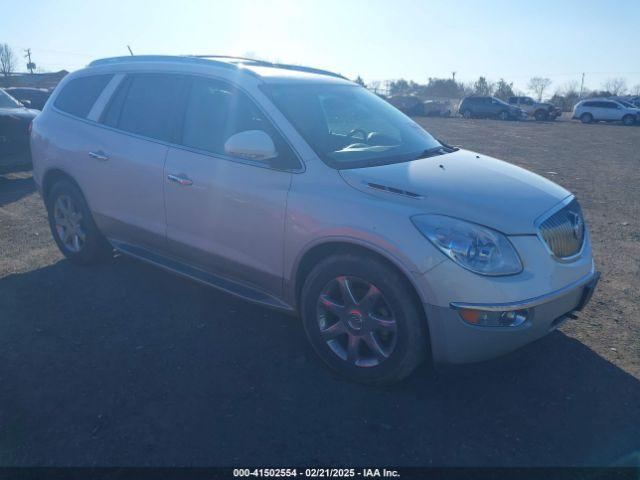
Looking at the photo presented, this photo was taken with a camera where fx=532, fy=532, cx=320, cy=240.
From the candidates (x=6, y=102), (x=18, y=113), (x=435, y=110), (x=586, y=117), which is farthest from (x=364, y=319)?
(x=435, y=110)

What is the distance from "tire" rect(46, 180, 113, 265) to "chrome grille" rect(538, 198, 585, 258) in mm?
3938

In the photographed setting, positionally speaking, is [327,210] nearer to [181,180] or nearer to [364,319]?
[364,319]

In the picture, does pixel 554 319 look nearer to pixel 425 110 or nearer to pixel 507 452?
pixel 507 452

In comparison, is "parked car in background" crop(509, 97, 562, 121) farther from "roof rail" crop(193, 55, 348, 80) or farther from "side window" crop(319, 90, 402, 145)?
"side window" crop(319, 90, 402, 145)

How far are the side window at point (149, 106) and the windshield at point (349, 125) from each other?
0.89 meters

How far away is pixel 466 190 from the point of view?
10.7ft

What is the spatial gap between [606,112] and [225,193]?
1503 inches

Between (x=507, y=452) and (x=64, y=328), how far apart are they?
3.21 m

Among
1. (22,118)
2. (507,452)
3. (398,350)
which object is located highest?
(22,118)

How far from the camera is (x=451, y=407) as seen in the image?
3.15 metres

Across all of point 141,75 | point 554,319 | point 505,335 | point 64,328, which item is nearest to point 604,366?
point 554,319

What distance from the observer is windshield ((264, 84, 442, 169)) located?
363 centimetres

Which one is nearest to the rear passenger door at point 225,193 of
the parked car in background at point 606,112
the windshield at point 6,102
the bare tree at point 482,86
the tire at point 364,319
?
the tire at point 364,319

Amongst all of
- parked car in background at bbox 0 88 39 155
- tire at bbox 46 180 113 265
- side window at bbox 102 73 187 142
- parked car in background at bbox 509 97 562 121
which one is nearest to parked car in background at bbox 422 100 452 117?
parked car in background at bbox 509 97 562 121
